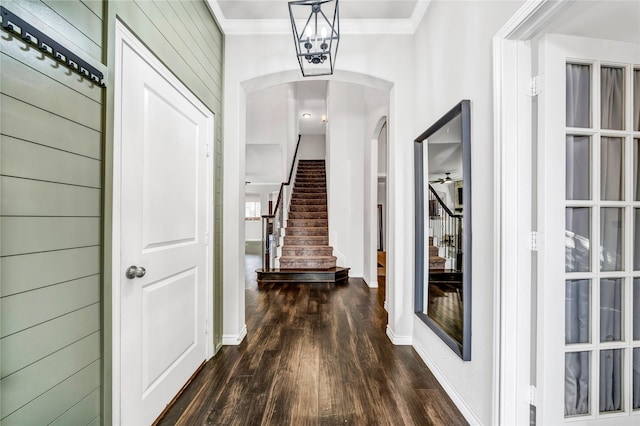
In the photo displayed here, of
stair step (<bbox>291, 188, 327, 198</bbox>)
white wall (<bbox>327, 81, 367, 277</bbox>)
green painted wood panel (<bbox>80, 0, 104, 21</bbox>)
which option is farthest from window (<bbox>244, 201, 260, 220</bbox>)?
green painted wood panel (<bbox>80, 0, 104, 21</bbox>)

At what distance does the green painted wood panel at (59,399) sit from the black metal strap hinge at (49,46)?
108 cm

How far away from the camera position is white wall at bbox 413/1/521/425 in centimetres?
155

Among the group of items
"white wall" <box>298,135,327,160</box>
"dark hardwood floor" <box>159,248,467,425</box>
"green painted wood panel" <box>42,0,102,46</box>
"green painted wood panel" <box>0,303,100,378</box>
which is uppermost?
"white wall" <box>298,135,327,160</box>

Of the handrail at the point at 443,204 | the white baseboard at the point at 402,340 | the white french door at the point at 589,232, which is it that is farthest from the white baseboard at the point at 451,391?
the handrail at the point at 443,204

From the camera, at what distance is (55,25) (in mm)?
1027

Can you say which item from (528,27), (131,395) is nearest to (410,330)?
(131,395)

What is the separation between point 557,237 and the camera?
4.46 feet

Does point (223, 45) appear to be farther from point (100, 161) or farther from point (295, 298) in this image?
point (295, 298)

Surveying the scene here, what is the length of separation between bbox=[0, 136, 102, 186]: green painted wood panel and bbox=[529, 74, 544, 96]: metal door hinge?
79.6 inches

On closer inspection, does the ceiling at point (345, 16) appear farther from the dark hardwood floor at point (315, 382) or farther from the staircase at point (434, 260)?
the dark hardwood floor at point (315, 382)

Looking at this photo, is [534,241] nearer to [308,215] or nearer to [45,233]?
[45,233]

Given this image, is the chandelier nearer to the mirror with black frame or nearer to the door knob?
the mirror with black frame

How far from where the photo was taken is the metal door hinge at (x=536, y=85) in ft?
4.56

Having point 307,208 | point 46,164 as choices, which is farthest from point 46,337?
point 307,208
